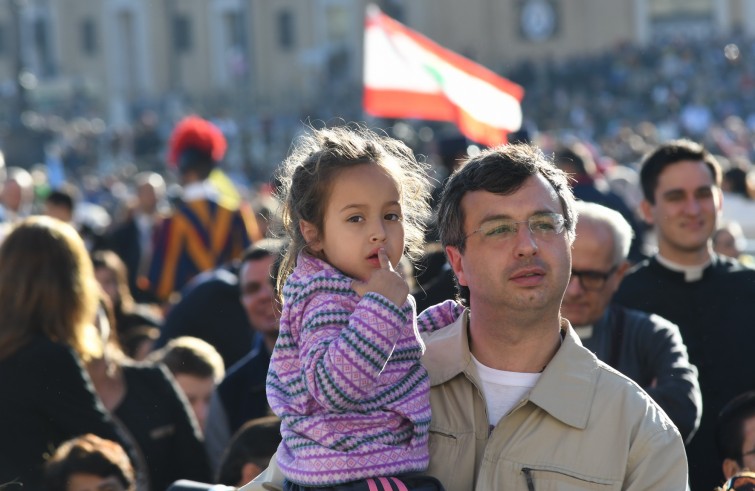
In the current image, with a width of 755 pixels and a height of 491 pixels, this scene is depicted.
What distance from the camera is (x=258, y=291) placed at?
671 cm

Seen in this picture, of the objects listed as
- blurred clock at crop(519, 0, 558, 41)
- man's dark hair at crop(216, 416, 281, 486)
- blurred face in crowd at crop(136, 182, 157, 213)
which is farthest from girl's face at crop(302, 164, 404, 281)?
blurred clock at crop(519, 0, 558, 41)

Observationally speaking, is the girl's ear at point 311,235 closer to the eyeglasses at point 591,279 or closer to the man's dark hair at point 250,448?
the eyeglasses at point 591,279

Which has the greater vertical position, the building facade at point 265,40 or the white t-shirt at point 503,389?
the white t-shirt at point 503,389

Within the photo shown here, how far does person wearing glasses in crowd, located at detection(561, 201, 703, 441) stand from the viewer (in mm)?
4469

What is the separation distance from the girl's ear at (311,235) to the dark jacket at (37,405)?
6.00 ft

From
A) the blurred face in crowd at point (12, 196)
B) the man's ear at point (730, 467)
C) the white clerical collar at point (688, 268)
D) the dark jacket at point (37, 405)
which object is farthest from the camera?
the blurred face in crowd at point (12, 196)

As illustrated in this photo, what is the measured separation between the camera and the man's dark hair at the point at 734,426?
478 centimetres

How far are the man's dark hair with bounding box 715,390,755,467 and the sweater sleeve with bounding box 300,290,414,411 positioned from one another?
182 cm

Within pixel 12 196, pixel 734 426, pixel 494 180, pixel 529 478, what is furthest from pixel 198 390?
pixel 12 196

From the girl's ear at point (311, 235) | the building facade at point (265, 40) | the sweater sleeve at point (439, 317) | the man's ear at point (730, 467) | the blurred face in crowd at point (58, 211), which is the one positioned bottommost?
the building facade at point (265, 40)

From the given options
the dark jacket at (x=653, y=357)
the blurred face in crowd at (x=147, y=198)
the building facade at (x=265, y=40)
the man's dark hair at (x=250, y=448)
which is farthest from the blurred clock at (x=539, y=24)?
the dark jacket at (x=653, y=357)

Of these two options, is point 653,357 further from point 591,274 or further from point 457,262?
point 457,262

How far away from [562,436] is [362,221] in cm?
69

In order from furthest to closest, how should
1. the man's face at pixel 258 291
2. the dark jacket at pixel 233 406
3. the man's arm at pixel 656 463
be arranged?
the man's face at pixel 258 291, the dark jacket at pixel 233 406, the man's arm at pixel 656 463
